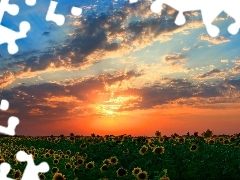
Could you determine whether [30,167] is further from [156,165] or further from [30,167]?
[156,165]

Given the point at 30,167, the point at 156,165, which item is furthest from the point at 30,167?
the point at 156,165

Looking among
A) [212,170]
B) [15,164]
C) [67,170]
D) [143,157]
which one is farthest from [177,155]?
[15,164]

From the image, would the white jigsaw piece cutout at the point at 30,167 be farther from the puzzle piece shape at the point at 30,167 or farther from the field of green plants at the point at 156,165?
the field of green plants at the point at 156,165

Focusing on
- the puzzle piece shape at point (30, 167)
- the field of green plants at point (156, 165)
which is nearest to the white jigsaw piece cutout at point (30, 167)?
the puzzle piece shape at point (30, 167)

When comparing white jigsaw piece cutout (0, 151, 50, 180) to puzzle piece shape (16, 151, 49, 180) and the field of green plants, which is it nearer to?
puzzle piece shape (16, 151, 49, 180)

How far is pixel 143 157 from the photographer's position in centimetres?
1244

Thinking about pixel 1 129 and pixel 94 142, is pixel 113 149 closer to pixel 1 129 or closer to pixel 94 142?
pixel 94 142

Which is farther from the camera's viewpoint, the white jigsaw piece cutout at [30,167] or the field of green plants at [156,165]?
the field of green plants at [156,165]

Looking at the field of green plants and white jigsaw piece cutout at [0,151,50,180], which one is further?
Result: the field of green plants

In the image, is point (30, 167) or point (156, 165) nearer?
point (30, 167)

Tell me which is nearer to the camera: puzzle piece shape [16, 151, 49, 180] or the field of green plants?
puzzle piece shape [16, 151, 49, 180]

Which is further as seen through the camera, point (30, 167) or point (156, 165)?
point (156, 165)

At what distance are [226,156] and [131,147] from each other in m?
4.50

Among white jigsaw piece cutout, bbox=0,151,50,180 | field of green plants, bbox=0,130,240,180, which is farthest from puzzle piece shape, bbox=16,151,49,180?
field of green plants, bbox=0,130,240,180
